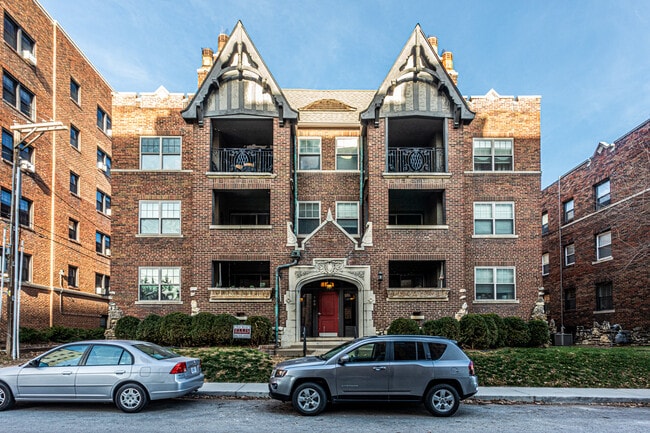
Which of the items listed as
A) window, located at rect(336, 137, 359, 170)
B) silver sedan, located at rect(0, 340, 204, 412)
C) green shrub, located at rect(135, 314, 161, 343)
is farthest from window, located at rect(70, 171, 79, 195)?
silver sedan, located at rect(0, 340, 204, 412)

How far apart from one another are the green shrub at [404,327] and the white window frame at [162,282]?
866 centimetres

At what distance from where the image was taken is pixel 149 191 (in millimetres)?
21062

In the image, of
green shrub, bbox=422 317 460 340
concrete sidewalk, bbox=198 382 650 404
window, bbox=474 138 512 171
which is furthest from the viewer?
window, bbox=474 138 512 171

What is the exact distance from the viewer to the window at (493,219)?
21078 mm

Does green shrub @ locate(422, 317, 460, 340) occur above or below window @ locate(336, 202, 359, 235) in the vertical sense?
below

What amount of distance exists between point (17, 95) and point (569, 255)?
102 ft

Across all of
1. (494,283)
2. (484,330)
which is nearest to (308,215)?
(494,283)

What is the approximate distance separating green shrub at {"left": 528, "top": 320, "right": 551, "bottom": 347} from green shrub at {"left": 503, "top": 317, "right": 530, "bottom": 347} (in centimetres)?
30

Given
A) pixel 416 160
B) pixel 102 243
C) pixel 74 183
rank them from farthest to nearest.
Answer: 1. pixel 102 243
2. pixel 74 183
3. pixel 416 160

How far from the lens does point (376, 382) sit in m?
9.95

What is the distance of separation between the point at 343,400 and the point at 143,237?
13.6m

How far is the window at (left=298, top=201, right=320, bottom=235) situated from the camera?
21.8 m

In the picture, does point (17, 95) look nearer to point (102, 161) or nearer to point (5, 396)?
point (102, 161)

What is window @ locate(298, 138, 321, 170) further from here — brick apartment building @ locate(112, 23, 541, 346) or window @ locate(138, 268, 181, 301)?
window @ locate(138, 268, 181, 301)
